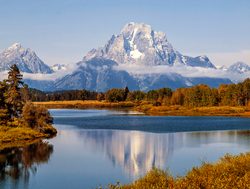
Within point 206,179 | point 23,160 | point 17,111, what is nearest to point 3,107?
point 17,111

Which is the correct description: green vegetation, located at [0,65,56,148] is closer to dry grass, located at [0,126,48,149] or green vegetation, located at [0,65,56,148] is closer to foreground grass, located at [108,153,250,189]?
dry grass, located at [0,126,48,149]

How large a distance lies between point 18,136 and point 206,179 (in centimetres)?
6548

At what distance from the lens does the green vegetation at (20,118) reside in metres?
92.8

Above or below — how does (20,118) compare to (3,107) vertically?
below

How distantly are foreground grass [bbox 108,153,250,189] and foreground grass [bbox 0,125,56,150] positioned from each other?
168 feet

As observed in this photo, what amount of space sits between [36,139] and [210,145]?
3755cm

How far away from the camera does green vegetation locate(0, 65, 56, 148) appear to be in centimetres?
9275

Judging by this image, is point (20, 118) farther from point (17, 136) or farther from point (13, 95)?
point (17, 136)

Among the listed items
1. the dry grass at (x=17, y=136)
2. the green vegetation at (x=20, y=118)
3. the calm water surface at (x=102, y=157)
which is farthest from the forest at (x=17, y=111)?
the calm water surface at (x=102, y=157)

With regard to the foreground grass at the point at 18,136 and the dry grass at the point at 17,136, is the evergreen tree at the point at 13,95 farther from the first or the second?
the dry grass at the point at 17,136

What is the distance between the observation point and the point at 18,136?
9025 cm

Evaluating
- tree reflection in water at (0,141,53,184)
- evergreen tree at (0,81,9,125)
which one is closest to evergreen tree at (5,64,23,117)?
evergreen tree at (0,81,9,125)

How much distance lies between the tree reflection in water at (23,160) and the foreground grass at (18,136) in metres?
4.08

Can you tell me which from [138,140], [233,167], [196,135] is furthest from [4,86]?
[233,167]
